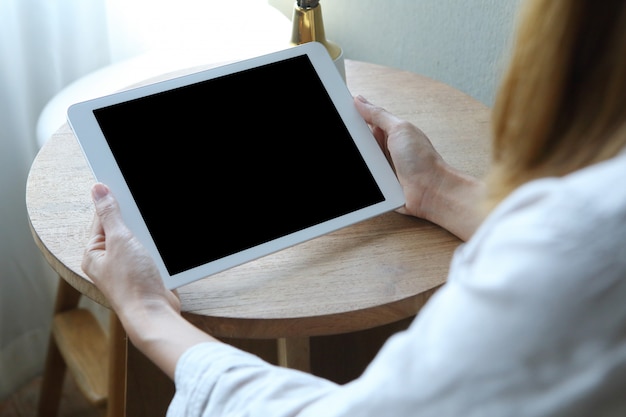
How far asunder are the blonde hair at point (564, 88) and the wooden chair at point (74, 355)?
2.87 feet

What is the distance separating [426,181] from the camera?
0.88 meters

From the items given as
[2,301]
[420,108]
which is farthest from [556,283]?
[2,301]

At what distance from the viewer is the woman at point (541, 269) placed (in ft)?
1.40

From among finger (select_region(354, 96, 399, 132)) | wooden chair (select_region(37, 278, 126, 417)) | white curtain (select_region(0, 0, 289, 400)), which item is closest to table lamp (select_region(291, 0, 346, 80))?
finger (select_region(354, 96, 399, 132))

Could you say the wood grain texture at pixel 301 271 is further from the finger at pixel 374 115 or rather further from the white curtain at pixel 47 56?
the white curtain at pixel 47 56

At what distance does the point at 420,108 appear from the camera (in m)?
1.10

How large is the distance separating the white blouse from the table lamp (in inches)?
22.9

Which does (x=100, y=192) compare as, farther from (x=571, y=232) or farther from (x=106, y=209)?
(x=571, y=232)

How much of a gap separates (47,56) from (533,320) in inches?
46.4

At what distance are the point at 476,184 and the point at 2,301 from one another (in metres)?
1.03

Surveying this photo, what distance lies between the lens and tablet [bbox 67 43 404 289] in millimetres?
780

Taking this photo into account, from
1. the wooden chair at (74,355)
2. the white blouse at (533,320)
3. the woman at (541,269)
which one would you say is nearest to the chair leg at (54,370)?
the wooden chair at (74,355)

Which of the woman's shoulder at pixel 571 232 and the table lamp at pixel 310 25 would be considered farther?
the table lamp at pixel 310 25

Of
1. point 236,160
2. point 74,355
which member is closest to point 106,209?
point 236,160
